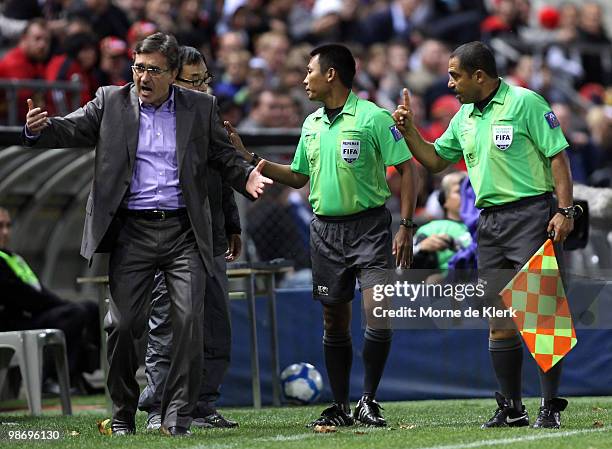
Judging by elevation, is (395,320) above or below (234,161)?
below

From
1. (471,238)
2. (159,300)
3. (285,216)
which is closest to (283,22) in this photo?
(285,216)

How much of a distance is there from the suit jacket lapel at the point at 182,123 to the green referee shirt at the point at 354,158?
0.85 m

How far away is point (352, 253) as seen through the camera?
8086mm

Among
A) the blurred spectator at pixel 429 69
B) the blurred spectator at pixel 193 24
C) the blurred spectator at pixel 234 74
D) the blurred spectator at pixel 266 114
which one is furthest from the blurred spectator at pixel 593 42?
the blurred spectator at pixel 266 114

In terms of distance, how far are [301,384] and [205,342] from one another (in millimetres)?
2299

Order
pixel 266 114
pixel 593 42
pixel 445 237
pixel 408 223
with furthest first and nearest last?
1. pixel 593 42
2. pixel 266 114
3. pixel 445 237
4. pixel 408 223

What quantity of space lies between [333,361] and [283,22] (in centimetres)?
1140

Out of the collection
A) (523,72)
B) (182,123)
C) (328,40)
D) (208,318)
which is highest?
(328,40)

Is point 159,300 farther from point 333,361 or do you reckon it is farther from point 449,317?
point 449,317

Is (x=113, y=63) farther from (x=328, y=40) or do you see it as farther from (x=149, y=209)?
(x=149, y=209)

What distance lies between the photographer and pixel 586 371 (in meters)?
10.7

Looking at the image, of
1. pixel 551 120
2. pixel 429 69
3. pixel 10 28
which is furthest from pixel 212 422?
pixel 429 69

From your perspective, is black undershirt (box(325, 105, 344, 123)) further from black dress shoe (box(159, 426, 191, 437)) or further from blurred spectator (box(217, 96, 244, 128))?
blurred spectator (box(217, 96, 244, 128))

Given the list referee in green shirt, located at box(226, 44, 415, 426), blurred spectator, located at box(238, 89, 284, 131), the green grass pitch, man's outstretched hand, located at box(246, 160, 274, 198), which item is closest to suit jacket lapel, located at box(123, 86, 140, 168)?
man's outstretched hand, located at box(246, 160, 274, 198)
